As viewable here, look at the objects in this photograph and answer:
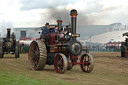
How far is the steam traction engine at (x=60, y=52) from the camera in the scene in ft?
30.4

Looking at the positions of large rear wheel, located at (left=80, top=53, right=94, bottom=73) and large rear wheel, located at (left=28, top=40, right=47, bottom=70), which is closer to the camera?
large rear wheel, located at (left=80, top=53, right=94, bottom=73)

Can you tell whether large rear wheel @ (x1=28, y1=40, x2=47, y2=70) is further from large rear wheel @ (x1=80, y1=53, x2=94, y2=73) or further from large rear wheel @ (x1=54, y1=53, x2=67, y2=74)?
large rear wheel @ (x1=80, y1=53, x2=94, y2=73)

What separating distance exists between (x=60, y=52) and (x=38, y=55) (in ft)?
3.15

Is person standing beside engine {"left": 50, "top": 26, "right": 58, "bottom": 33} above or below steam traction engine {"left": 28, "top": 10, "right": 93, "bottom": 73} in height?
above

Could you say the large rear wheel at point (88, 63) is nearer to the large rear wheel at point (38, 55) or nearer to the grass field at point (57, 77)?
the grass field at point (57, 77)

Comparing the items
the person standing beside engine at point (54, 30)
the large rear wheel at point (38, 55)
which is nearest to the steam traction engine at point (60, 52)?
the large rear wheel at point (38, 55)

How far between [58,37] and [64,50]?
0.70 m

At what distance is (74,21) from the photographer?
9328mm

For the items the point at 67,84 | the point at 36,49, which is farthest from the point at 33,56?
the point at 67,84

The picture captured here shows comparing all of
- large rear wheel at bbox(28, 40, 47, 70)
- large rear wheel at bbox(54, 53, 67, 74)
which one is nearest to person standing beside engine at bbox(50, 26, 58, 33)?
large rear wheel at bbox(28, 40, 47, 70)

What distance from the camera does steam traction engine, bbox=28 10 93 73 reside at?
926 centimetres

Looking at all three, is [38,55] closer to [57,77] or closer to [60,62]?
[60,62]

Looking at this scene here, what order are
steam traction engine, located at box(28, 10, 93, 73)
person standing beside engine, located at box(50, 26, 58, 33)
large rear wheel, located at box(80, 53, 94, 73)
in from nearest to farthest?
steam traction engine, located at box(28, 10, 93, 73)
large rear wheel, located at box(80, 53, 94, 73)
person standing beside engine, located at box(50, 26, 58, 33)

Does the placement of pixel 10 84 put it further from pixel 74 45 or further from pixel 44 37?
pixel 44 37
